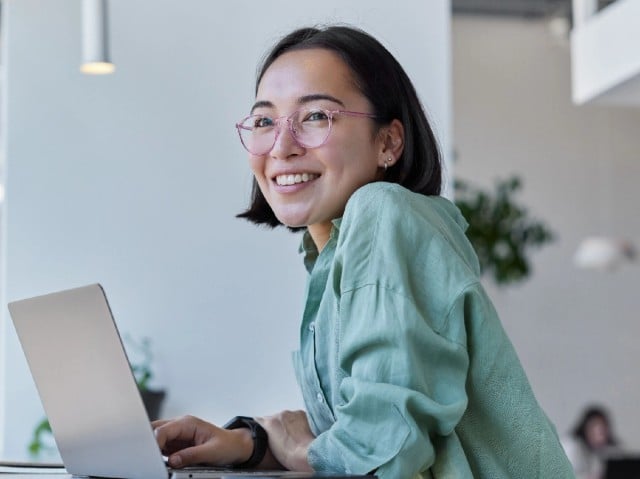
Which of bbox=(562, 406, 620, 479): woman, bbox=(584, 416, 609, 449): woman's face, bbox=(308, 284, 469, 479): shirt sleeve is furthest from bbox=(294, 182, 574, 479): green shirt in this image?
bbox=(584, 416, 609, 449): woman's face

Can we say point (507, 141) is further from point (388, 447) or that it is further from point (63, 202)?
point (388, 447)

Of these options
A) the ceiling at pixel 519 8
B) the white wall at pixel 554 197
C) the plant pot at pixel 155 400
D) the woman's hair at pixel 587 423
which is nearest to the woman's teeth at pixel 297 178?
the plant pot at pixel 155 400

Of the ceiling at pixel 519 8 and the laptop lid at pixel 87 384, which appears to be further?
the ceiling at pixel 519 8

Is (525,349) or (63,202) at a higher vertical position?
(63,202)

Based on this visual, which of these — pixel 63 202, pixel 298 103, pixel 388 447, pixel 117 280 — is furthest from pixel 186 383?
pixel 388 447

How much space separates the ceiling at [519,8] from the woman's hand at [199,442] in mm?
9246

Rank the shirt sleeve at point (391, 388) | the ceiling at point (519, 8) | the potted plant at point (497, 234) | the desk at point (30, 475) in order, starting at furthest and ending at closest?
the ceiling at point (519, 8), the potted plant at point (497, 234), the desk at point (30, 475), the shirt sleeve at point (391, 388)

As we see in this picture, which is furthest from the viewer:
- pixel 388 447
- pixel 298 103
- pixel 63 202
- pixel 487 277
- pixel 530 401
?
pixel 487 277

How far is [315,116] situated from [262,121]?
0.07m

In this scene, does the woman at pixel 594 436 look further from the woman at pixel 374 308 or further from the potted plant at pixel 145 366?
the woman at pixel 374 308

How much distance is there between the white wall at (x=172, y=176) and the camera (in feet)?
10.6

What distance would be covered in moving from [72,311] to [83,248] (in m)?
2.13

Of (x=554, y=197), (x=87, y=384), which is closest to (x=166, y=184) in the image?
(x=87, y=384)

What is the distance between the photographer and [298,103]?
1412mm
